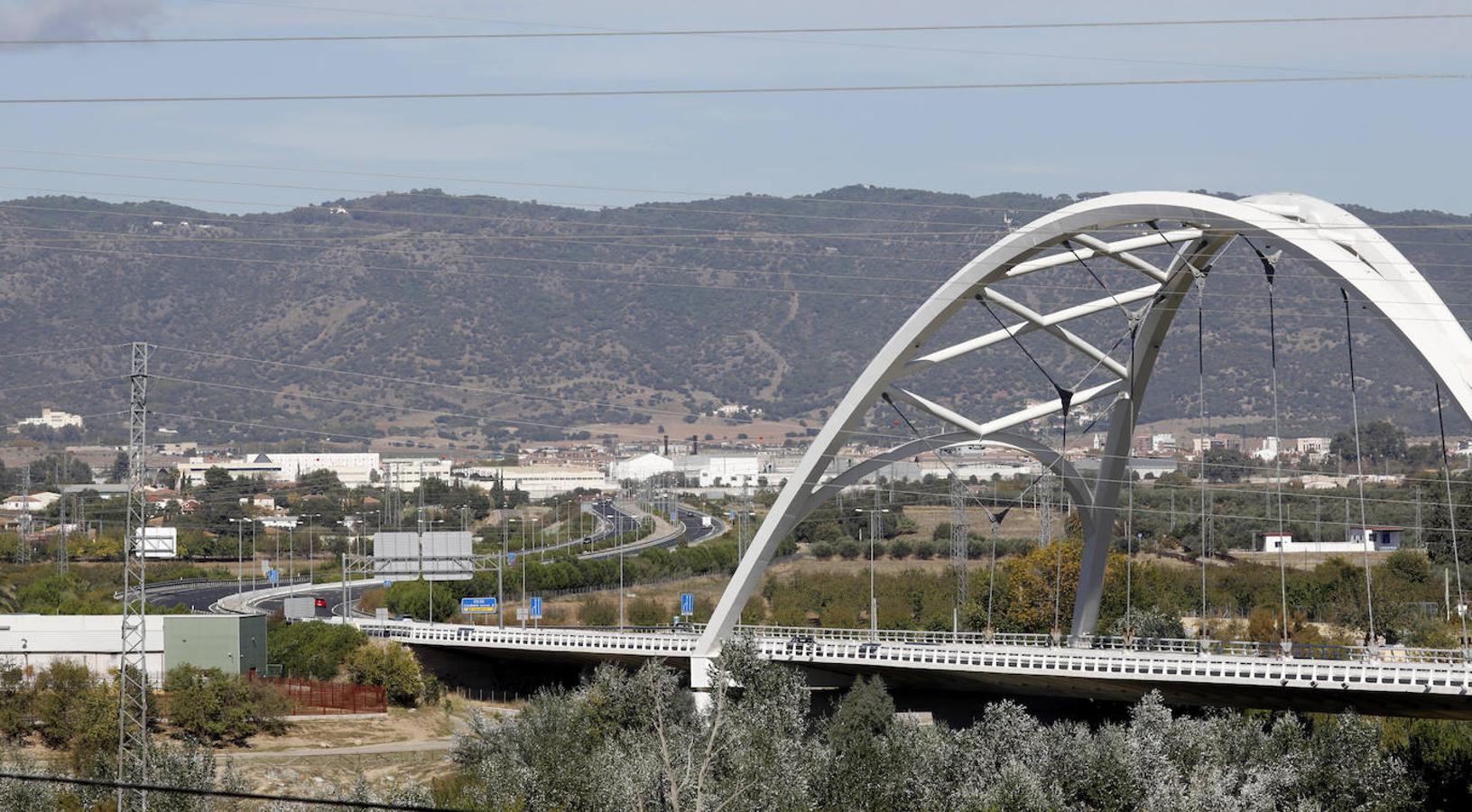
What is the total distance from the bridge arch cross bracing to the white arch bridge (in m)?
0.07

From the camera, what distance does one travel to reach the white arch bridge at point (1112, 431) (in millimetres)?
51094

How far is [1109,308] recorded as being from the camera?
57750 millimetres

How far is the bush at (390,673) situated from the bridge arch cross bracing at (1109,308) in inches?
555

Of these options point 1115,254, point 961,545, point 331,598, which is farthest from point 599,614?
point 1115,254

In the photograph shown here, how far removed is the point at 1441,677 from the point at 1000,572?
212ft

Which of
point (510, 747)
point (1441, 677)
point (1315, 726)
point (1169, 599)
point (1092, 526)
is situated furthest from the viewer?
point (1169, 599)

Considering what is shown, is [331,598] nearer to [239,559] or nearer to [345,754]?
[239,559]

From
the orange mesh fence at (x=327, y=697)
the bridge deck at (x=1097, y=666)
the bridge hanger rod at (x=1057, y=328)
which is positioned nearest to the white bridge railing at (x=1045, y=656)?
the bridge deck at (x=1097, y=666)

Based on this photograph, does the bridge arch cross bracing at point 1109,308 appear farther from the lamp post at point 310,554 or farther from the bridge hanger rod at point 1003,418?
the lamp post at point 310,554

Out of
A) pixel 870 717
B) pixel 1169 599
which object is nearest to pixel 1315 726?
pixel 870 717

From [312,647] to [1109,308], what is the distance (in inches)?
1600

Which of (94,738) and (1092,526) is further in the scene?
(1092,526)

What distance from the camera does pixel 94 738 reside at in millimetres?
61188

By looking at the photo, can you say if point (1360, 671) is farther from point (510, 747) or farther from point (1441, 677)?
point (510, 747)
